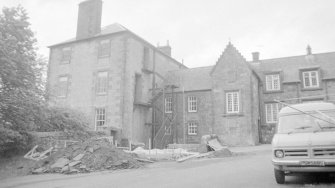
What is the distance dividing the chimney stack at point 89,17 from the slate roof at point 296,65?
18.8m

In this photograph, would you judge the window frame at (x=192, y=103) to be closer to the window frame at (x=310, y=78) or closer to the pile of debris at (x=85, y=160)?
the window frame at (x=310, y=78)

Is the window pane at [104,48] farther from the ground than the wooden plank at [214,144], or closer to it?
farther from the ground

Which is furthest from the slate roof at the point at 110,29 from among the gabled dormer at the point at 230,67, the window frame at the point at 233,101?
the window frame at the point at 233,101

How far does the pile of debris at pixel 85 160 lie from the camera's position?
1714 cm

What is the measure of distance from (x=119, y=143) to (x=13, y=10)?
51.7 ft

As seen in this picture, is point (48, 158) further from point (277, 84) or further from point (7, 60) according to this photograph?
point (277, 84)

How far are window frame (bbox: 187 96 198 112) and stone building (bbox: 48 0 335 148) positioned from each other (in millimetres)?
110

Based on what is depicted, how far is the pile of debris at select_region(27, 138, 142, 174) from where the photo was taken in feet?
56.2

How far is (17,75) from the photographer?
56.9 feet

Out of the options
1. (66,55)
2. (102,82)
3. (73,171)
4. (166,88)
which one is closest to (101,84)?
(102,82)

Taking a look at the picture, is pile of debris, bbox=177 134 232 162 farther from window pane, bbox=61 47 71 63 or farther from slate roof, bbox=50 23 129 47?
window pane, bbox=61 47 71 63

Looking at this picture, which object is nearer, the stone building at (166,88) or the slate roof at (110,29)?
the stone building at (166,88)

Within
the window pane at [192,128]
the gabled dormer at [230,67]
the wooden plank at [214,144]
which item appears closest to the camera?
the wooden plank at [214,144]

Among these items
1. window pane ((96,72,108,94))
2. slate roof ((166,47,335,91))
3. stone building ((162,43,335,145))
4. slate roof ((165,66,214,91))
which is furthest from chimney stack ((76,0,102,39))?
stone building ((162,43,335,145))
